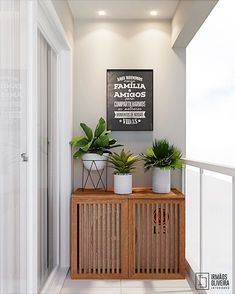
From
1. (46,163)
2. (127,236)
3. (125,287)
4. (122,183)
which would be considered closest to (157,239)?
(127,236)

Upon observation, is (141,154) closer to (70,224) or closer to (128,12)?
(70,224)

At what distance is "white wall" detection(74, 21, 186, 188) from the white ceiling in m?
0.11

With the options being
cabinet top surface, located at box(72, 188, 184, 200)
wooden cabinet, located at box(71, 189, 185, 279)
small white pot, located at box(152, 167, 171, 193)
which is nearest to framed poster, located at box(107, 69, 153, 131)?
small white pot, located at box(152, 167, 171, 193)

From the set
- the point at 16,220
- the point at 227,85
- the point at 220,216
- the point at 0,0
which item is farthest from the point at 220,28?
the point at 16,220

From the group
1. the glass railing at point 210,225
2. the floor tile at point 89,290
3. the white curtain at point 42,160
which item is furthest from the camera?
the floor tile at point 89,290

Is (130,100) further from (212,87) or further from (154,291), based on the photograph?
(154,291)

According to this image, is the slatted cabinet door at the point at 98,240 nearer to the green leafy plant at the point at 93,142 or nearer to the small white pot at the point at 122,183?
the small white pot at the point at 122,183

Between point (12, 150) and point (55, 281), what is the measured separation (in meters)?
1.74

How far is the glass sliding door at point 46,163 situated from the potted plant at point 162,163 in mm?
959

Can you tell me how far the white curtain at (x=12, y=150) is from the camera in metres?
1.67

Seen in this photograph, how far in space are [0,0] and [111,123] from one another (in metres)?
2.20

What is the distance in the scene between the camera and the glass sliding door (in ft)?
8.62

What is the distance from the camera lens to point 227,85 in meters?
3.99

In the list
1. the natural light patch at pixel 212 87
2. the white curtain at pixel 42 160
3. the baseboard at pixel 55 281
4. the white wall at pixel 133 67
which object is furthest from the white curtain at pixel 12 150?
the natural light patch at pixel 212 87
